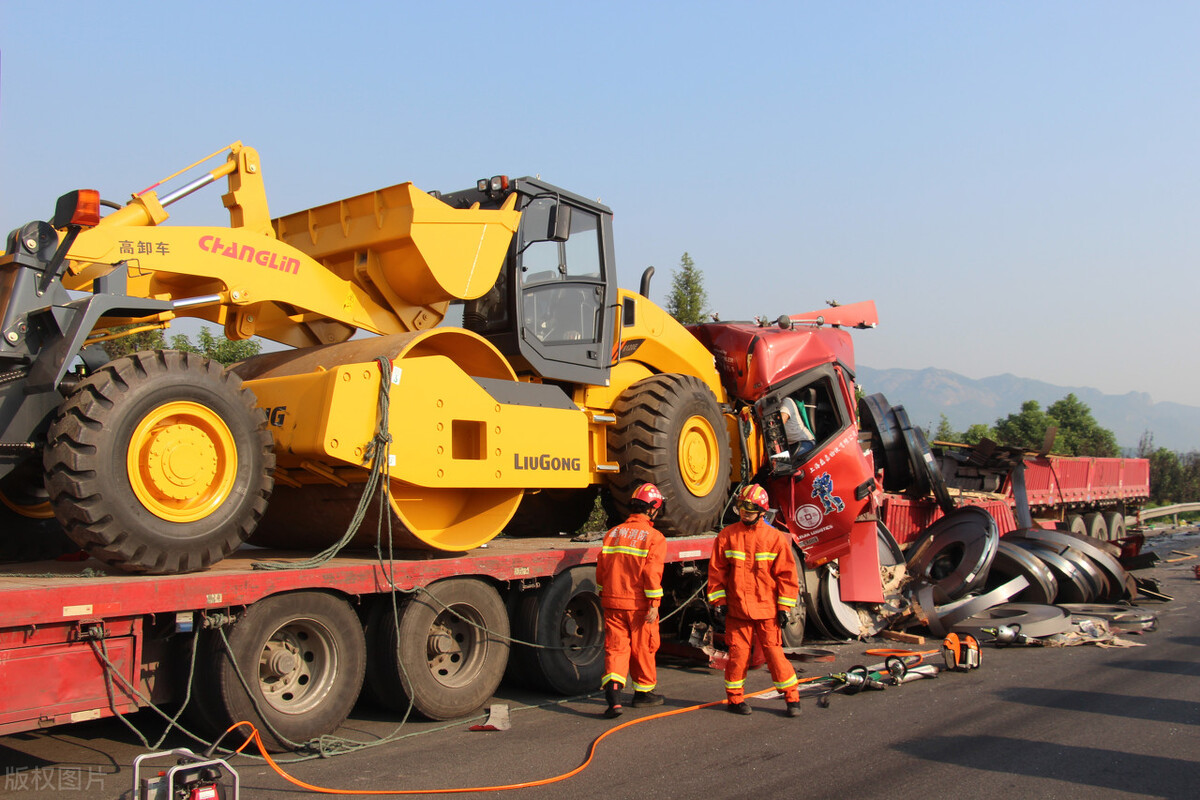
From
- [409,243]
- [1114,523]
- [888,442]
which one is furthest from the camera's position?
[1114,523]

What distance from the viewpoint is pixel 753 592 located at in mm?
7047

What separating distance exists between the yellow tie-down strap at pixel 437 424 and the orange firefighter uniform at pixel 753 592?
147 cm

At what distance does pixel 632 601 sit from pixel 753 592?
0.90 m

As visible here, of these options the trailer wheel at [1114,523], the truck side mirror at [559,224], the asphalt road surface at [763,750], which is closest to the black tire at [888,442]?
the asphalt road surface at [763,750]

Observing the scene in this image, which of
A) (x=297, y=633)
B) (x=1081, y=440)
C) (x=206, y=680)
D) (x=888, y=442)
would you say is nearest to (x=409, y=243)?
(x=297, y=633)

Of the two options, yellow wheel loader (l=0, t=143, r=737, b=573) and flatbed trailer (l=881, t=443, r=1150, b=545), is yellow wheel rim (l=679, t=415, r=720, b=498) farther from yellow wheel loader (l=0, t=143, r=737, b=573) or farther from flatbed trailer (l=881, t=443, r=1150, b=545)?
flatbed trailer (l=881, t=443, r=1150, b=545)

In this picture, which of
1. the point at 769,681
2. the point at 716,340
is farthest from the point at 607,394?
the point at 769,681

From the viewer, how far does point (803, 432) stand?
10.6 metres

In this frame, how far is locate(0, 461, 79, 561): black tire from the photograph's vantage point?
6668mm

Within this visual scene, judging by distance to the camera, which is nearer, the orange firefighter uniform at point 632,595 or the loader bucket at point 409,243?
the orange firefighter uniform at point 632,595

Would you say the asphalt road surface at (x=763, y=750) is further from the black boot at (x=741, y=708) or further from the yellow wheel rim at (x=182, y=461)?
the yellow wheel rim at (x=182, y=461)

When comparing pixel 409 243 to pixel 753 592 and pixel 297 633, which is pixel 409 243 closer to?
pixel 297 633

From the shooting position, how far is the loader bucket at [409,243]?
709 cm

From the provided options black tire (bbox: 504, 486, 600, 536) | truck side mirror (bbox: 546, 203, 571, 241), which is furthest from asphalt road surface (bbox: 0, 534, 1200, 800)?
truck side mirror (bbox: 546, 203, 571, 241)
